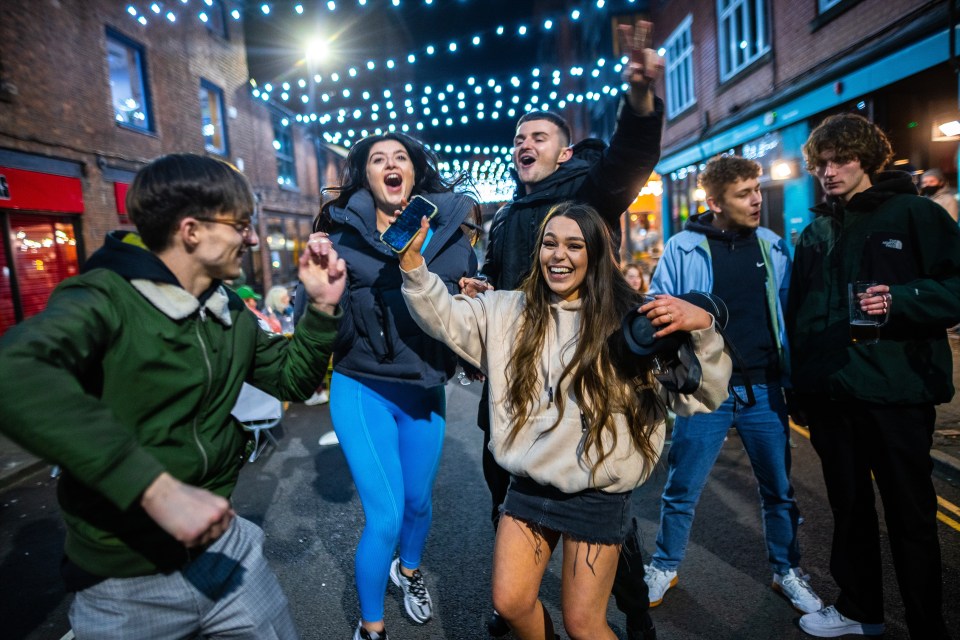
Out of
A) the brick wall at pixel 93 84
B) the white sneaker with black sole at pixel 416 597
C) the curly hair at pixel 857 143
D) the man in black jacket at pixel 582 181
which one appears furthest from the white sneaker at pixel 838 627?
the brick wall at pixel 93 84

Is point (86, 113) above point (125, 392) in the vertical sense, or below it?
above

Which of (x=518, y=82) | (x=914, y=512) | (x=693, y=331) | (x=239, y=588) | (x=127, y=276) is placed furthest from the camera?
(x=518, y=82)

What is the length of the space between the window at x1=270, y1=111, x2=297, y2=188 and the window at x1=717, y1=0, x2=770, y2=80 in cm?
1408

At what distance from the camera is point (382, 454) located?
2.43m

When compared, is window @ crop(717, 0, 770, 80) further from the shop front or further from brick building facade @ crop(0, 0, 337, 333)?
the shop front

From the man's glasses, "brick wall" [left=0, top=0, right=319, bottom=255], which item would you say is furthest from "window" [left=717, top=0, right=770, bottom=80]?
"brick wall" [left=0, top=0, right=319, bottom=255]

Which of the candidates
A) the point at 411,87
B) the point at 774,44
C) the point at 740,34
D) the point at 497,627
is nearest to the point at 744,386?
the point at 497,627

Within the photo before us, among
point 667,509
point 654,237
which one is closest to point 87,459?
point 667,509

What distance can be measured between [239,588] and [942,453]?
16.6 ft

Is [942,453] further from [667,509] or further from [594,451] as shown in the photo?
[594,451]

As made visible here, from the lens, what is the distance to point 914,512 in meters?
2.26

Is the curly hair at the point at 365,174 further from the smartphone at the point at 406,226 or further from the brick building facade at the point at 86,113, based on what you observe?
the brick building facade at the point at 86,113

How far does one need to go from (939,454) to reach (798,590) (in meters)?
2.53

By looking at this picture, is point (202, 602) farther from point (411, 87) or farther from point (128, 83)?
point (128, 83)
